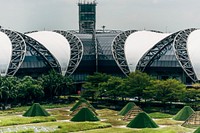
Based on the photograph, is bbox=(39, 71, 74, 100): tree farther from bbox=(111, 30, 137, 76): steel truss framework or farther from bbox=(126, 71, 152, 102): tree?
bbox=(126, 71, 152, 102): tree

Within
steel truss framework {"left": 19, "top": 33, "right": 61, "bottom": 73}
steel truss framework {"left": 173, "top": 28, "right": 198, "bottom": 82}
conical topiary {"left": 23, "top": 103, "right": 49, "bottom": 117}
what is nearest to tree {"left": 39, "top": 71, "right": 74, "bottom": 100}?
steel truss framework {"left": 19, "top": 33, "right": 61, "bottom": 73}

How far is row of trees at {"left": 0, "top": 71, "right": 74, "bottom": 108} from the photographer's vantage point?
114 m

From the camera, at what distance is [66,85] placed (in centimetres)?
13225

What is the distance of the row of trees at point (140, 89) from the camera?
112062 millimetres

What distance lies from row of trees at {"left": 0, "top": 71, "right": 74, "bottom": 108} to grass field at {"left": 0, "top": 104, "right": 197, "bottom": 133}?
7.16 meters

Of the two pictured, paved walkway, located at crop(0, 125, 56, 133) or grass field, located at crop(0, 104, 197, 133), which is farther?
grass field, located at crop(0, 104, 197, 133)

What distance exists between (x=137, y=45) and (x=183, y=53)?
17.0 metres

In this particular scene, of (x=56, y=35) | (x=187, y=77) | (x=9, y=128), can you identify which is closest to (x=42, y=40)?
(x=56, y=35)

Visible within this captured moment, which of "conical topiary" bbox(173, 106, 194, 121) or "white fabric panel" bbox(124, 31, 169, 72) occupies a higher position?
"white fabric panel" bbox(124, 31, 169, 72)

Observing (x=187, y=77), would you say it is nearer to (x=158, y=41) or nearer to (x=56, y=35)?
(x=158, y=41)

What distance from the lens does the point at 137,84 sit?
117 meters

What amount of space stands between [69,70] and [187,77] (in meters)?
31.6

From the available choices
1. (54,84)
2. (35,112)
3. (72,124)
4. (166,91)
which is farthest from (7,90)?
(166,91)

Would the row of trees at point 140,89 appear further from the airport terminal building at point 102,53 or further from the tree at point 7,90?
the tree at point 7,90
